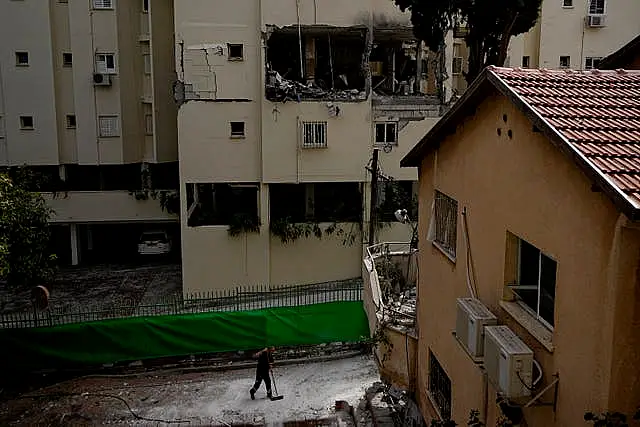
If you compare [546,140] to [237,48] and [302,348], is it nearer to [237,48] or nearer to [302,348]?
[302,348]

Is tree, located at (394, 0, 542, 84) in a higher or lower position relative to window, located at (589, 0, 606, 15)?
lower

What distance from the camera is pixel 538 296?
6.68 metres

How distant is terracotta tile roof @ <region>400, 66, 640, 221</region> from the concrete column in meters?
23.2

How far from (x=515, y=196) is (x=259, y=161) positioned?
17410 millimetres

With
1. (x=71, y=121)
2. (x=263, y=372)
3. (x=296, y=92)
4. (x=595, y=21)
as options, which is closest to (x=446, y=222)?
Result: (x=263, y=372)

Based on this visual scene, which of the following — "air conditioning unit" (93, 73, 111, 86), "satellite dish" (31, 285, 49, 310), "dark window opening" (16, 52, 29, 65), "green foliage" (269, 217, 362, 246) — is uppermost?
"dark window opening" (16, 52, 29, 65)

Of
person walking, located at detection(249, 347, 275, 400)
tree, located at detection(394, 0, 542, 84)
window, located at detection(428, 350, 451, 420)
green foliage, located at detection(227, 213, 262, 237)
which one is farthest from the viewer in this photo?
green foliage, located at detection(227, 213, 262, 237)

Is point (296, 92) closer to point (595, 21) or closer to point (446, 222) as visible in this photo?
point (595, 21)

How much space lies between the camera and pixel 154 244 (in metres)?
28.1

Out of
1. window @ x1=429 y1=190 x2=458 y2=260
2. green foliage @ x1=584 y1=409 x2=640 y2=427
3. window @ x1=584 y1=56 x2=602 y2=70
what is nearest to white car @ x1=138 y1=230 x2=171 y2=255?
window @ x1=584 y1=56 x2=602 y2=70

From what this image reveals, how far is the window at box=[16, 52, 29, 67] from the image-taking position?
26.6m

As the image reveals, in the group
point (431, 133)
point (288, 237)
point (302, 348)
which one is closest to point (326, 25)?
point (288, 237)

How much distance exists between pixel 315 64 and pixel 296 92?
8.94 ft

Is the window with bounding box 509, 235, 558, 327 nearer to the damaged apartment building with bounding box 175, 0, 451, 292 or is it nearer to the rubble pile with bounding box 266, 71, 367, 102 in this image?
the damaged apartment building with bounding box 175, 0, 451, 292
